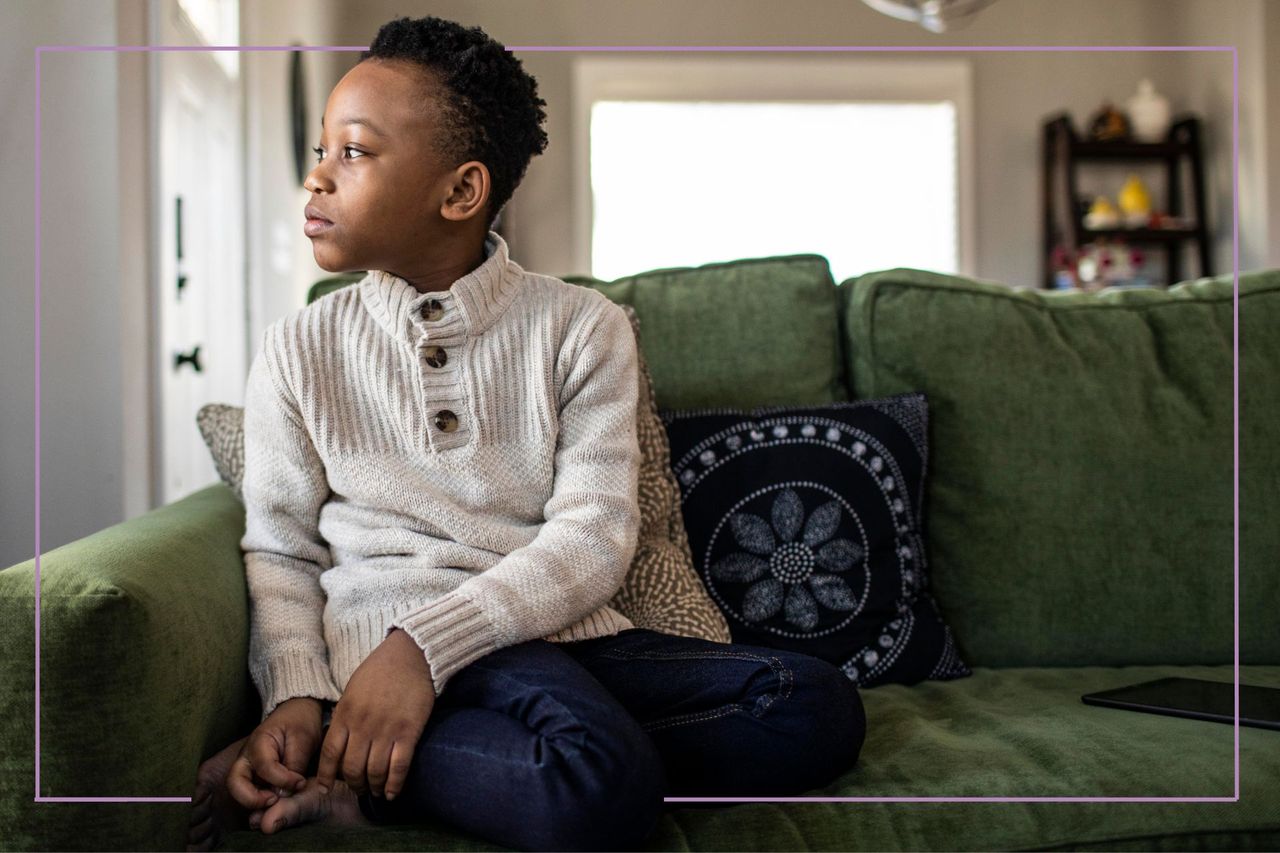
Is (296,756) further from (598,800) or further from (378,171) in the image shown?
(378,171)

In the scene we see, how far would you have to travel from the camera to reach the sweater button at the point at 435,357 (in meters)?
1.10

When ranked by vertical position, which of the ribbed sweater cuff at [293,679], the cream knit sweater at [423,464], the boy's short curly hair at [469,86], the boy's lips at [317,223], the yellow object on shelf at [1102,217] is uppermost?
the yellow object on shelf at [1102,217]

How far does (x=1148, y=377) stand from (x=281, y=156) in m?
2.44

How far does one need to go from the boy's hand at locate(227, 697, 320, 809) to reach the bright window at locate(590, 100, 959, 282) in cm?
375

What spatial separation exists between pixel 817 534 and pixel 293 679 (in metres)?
0.59

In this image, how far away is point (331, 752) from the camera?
91 centimetres

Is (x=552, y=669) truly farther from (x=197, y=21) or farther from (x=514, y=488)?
(x=197, y=21)

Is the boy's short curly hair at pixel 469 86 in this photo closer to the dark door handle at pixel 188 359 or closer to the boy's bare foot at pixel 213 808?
the boy's bare foot at pixel 213 808

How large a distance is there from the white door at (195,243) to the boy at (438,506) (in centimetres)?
92

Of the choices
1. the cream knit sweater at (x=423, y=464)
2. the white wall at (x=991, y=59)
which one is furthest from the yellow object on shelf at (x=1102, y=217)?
the cream knit sweater at (x=423, y=464)

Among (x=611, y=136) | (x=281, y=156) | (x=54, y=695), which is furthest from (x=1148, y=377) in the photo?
(x=611, y=136)

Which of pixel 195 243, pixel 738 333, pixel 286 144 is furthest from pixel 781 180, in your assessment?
pixel 738 333

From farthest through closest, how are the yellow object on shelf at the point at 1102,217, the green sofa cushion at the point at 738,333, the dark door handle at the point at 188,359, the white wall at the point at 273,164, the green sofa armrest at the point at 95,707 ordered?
the yellow object on shelf at the point at 1102,217, the white wall at the point at 273,164, the dark door handle at the point at 188,359, the green sofa cushion at the point at 738,333, the green sofa armrest at the point at 95,707

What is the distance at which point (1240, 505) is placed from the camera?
4.71 feet
